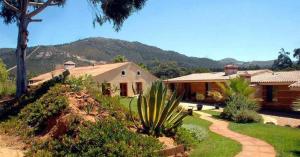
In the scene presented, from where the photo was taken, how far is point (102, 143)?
26.7 feet

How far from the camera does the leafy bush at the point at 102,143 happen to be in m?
7.86

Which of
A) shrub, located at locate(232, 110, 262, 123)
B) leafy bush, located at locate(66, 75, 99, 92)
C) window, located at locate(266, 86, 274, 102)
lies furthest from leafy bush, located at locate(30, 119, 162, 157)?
window, located at locate(266, 86, 274, 102)

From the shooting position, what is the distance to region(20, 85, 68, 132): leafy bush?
10641 millimetres

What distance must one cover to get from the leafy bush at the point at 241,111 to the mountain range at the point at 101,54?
65.0 metres

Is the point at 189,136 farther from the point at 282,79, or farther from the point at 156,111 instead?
the point at 282,79

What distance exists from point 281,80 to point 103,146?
Answer: 23169 millimetres

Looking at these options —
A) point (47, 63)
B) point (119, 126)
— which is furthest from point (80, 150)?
point (47, 63)

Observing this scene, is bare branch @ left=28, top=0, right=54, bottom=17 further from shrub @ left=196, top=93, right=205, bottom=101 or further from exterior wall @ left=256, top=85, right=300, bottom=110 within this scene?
shrub @ left=196, top=93, right=205, bottom=101

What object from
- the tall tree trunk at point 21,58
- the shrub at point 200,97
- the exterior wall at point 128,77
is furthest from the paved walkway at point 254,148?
the exterior wall at point 128,77

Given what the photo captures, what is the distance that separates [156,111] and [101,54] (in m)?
107

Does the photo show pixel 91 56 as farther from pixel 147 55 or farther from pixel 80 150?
pixel 80 150

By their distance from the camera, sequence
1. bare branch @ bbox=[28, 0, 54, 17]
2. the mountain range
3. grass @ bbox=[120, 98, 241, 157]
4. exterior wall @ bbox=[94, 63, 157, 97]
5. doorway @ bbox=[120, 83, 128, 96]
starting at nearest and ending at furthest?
grass @ bbox=[120, 98, 241, 157] → bare branch @ bbox=[28, 0, 54, 17] → exterior wall @ bbox=[94, 63, 157, 97] → doorway @ bbox=[120, 83, 128, 96] → the mountain range

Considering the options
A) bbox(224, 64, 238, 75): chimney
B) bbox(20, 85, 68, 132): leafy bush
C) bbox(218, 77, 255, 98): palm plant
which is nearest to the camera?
bbox(20, 85, 68, 132): leafy bush

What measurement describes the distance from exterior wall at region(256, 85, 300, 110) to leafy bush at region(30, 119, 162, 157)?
848 inches
